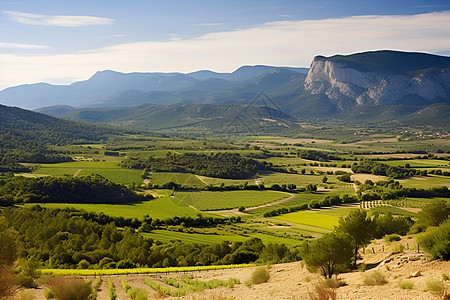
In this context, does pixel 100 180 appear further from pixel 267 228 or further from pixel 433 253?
pixel 433 253

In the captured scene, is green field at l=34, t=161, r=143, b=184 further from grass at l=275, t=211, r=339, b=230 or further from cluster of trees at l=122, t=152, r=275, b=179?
grass at l=275, t=211, r=339, b=230

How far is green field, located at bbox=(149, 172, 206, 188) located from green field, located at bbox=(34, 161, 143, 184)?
4692 millimetres

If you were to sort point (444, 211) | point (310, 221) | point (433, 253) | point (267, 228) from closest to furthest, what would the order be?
point (433, 253)
point (444, 211)
point (267, 228)
point (310, 221)

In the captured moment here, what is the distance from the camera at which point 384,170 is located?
138000mm

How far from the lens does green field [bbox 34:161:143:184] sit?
120562 mm

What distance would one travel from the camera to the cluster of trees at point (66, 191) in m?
85.7

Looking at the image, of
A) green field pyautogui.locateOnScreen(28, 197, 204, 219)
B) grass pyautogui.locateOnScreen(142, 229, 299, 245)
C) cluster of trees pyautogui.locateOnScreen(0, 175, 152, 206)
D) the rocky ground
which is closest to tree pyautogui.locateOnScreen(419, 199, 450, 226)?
the rocky ground

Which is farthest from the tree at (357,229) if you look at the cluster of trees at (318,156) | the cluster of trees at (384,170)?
the cluster of trees at (318,156)

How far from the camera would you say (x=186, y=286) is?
30828mm

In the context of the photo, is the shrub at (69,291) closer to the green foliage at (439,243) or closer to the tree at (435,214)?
the green foliage at (439,243)

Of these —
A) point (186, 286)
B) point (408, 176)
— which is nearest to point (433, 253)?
point (186, 286)

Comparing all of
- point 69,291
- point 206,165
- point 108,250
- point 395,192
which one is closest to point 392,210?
point 395,192

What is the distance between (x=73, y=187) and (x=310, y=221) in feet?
183

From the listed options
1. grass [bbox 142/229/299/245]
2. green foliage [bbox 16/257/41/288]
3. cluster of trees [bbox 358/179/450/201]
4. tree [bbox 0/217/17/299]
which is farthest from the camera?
cluster of trees [bbox 358/179/450/201]
